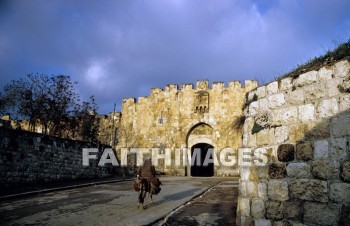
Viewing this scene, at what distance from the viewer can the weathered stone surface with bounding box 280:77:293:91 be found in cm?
417

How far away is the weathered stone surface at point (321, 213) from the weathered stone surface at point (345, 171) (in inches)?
13.0

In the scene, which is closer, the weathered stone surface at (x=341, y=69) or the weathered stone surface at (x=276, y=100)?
the weathered stone surface at (x=341, y=69)

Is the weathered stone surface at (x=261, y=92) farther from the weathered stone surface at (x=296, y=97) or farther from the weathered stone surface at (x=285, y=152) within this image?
the weathered stone surface at (x=285, y=152)

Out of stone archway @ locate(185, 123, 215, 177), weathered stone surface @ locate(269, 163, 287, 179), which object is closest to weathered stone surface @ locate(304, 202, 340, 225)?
weathered stone surface @ locate(269, 163, 287, 179)

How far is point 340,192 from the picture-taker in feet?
11.0

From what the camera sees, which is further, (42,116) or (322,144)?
(42,116)

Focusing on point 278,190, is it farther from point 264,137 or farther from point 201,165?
point 201,165

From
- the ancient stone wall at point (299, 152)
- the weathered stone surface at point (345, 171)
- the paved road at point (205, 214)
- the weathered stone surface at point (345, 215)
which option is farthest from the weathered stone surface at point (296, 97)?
the paved road at point (205, 214)

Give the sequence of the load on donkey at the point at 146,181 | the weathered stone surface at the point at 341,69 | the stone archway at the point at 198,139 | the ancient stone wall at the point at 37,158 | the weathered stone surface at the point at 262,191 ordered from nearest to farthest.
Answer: the weathered stone surface at the point at 341,69, the weathered stone surface at the point at 262,191, the load on donkey at the point at 146,181, the ancient stone wall at the point at 37,158, the stone archway at the point at 198,139

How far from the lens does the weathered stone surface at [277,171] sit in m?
4.04

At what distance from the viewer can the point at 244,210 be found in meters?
4.45

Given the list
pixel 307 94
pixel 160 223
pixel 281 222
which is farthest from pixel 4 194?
pixel 307 94

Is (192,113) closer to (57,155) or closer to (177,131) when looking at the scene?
(177,131)

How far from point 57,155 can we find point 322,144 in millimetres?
13612
